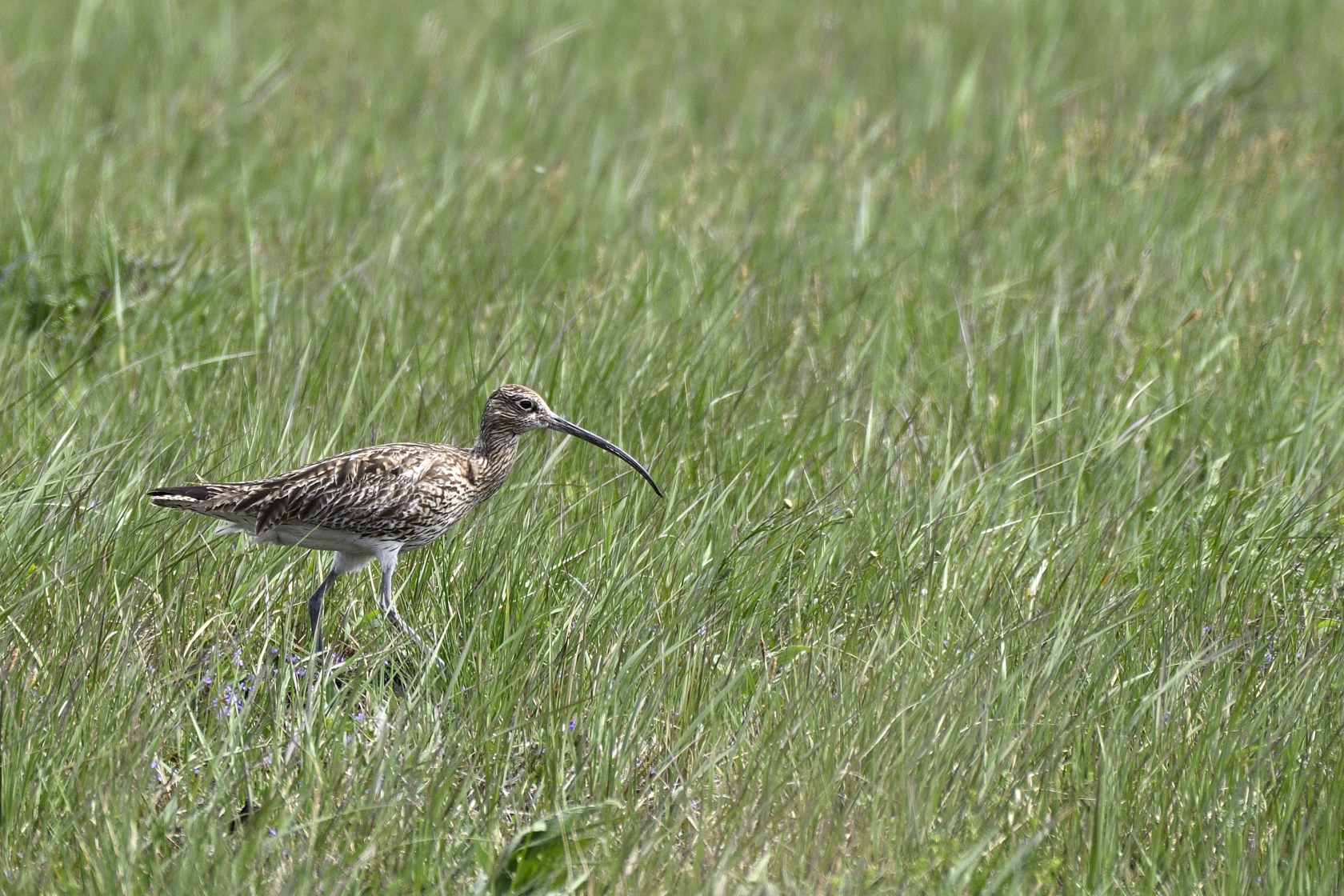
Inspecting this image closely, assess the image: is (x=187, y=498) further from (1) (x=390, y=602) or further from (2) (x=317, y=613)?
(1) (x=390, y=602)

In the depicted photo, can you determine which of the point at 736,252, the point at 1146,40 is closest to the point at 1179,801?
the point at 736,252

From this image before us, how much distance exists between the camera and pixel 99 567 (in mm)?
3977

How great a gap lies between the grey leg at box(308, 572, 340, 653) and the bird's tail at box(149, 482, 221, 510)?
35 cm

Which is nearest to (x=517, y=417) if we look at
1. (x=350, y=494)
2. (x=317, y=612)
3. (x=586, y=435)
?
(x=586, y=435)

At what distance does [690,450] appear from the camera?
507cm

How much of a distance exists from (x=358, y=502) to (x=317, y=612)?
300 millimetres

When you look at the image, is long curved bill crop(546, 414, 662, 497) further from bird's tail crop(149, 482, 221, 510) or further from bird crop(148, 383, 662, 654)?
bird's tail crop(149, 482, 221, 510)

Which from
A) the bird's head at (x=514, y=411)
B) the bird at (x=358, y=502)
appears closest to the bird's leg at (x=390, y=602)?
the bird at (x=358, y=502)

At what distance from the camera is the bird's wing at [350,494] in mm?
4164

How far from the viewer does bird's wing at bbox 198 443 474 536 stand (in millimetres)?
4164

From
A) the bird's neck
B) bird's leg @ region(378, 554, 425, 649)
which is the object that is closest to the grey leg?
bird's leg @ region(378, 554, 425, 649)

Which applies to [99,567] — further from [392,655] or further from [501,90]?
[501,90]

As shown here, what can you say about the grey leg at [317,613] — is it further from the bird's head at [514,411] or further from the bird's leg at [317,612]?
the bird's head at [514,411]

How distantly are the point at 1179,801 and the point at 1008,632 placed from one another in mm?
586
